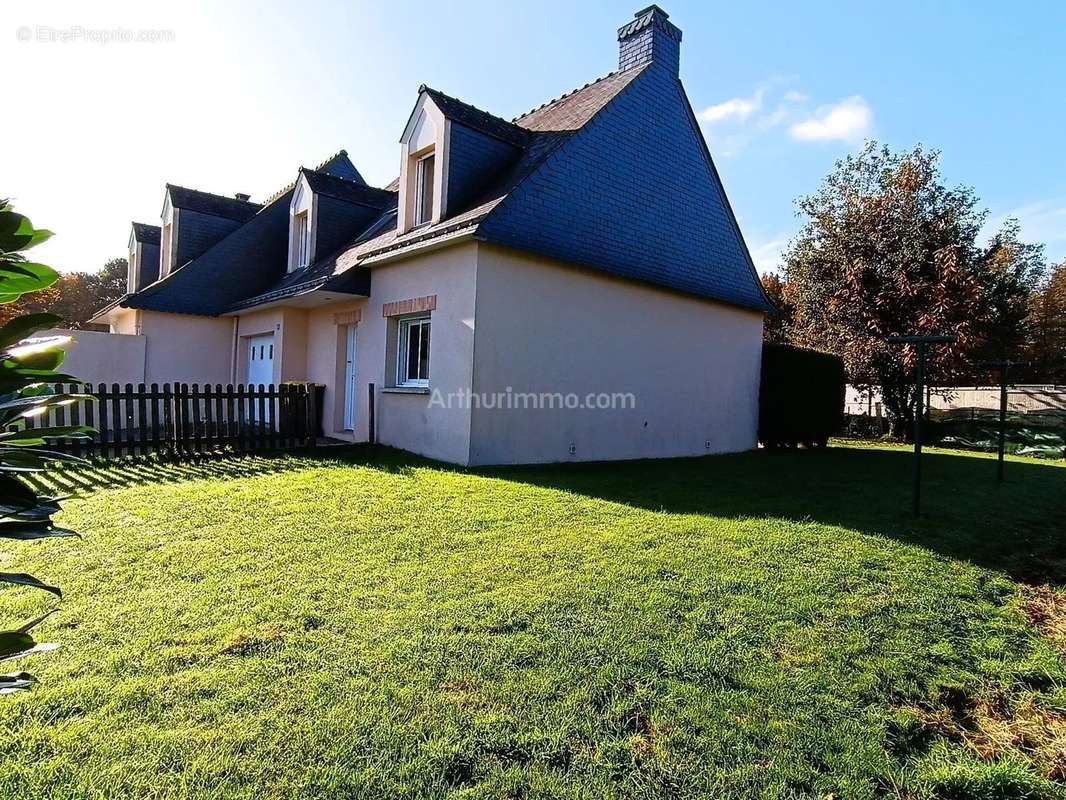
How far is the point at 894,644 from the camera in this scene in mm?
3549

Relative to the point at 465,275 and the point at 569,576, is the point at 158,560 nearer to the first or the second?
the point at 569,576

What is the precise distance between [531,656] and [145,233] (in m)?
24.0

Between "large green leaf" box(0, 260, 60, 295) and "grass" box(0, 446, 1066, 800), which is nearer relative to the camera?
"large green leaf" box(0, 260, 60, 295)

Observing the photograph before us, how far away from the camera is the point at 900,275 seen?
1906cm

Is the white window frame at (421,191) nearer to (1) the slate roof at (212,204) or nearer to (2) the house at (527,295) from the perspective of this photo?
(2) the house at (527,295)

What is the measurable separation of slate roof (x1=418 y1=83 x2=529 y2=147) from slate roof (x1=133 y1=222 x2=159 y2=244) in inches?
616

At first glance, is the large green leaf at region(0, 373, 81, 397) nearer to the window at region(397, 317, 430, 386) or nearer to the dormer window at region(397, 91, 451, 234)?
the window at region(397, 317, 430, 386)

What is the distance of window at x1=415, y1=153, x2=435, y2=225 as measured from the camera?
37.1 ft

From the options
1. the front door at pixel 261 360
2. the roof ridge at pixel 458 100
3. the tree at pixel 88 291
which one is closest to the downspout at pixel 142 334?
the front door at pixel 261 360

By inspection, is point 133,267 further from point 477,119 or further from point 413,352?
point 477,119

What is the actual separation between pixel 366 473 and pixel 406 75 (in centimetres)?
892

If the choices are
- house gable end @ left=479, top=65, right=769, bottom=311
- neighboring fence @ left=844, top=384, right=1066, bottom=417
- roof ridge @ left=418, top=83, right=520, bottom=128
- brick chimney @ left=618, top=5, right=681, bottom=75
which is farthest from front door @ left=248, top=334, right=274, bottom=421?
neighboring fence @ left=844, top=384, right=1066, bottom=417

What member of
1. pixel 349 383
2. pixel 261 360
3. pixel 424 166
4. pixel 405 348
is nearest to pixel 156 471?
pixel 405 348

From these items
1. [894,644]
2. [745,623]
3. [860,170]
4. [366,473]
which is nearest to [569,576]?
[745,623]
